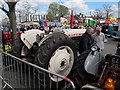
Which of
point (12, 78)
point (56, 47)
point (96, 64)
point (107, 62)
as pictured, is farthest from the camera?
point (56, 47)

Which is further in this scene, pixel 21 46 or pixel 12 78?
pixel 21 46

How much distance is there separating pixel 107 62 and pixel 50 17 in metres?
54.2

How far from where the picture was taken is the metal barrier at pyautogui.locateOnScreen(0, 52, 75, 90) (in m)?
3.55

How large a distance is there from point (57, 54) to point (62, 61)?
0.26 meters

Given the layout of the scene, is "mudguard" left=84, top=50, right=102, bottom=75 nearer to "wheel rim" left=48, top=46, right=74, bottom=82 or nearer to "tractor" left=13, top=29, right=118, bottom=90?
"tractor" left=13, top=29, right=118, bottom=90

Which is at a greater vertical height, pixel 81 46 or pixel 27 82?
pixel 81 46

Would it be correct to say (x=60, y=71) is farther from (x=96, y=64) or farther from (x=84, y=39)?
(x=84, y=39)

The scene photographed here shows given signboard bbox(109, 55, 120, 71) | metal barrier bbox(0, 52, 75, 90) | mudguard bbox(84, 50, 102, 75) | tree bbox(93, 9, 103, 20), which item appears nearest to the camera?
metal barrier bbox(0, 52, 75, 90)

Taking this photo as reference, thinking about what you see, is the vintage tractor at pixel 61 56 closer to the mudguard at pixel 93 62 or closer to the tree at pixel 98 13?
the mudguard at pixel 93 62

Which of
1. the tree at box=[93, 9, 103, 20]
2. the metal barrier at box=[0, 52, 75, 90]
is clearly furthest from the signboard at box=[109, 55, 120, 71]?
the tree at box=[93, 9, 103, 20]

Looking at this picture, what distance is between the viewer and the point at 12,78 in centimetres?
459

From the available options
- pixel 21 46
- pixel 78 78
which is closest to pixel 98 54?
pixel 78 78

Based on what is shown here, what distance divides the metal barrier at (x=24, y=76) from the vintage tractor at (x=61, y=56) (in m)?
0.16

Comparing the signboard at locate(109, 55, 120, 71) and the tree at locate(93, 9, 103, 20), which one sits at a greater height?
the tree at locate(93, 9, 103, 20)
